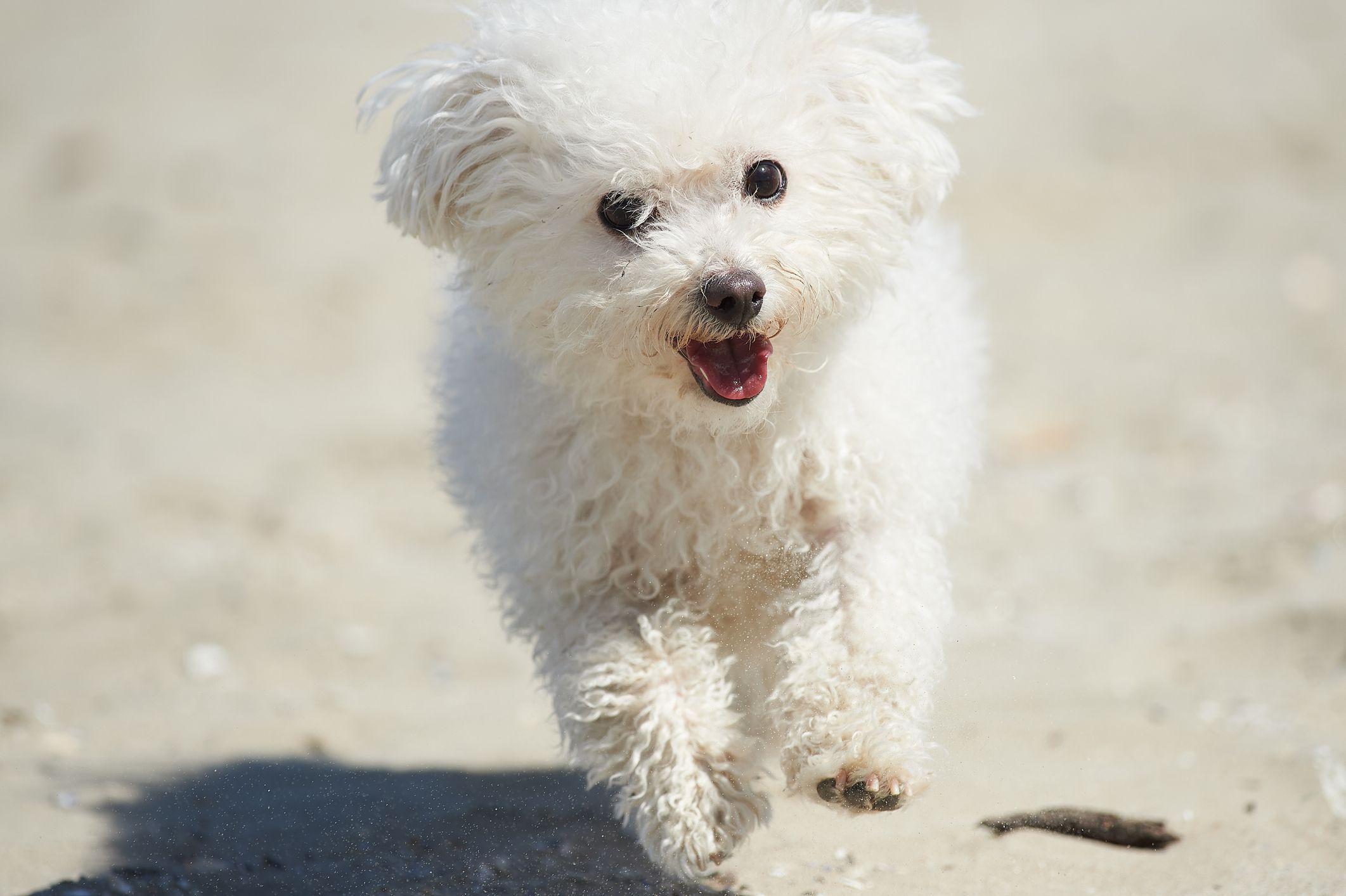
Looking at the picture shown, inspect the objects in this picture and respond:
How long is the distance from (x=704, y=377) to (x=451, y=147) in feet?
2.81

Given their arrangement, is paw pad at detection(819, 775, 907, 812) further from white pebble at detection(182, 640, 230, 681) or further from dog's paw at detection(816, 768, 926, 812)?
white pebble at detection(182, 640, 230, 681)

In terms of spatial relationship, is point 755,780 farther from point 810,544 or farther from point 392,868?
point 392,868

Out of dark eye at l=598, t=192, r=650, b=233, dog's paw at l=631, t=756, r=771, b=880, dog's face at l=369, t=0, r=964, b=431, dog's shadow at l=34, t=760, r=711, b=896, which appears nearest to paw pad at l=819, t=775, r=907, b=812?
dog's paw at l=631, t=756, r=771, b=880

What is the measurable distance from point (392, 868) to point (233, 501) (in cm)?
401

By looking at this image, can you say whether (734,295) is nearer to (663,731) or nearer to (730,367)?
(730,367)

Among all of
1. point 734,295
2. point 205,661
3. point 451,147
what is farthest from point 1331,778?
point 205,661

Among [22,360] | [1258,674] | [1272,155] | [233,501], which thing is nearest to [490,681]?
[233,501]

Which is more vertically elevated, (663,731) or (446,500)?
(446,500)

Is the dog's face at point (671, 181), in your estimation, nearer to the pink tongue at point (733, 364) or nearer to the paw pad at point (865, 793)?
the pink tongue at point (733, 364)

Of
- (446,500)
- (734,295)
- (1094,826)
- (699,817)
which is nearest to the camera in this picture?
(734,295)

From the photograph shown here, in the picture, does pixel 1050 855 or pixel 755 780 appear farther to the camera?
pixel 1050 855

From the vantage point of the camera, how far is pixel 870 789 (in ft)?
9.81

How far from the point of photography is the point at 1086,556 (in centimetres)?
618

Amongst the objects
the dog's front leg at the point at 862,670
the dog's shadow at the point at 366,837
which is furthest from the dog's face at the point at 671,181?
the dog's shadow at the point at 366,837
